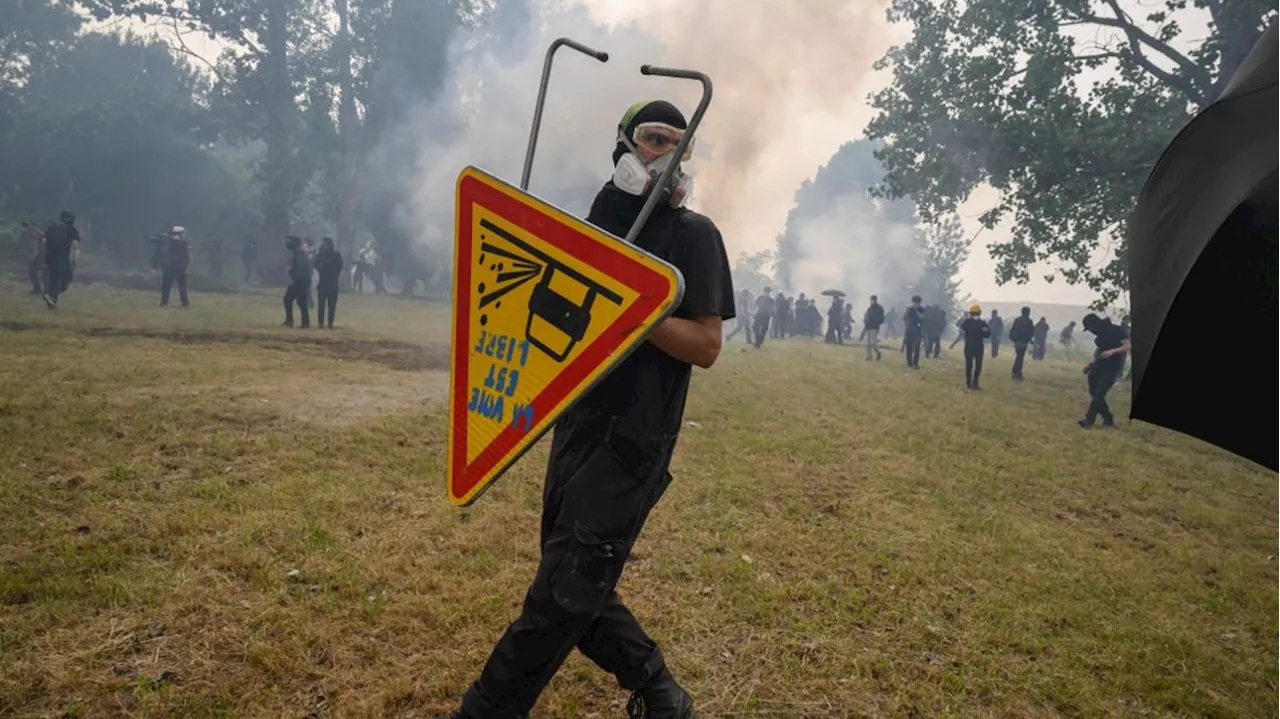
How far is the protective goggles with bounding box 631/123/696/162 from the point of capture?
1.92 metres

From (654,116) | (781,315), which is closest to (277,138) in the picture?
(781,315)

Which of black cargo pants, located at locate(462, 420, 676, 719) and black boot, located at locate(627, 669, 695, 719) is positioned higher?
black cargo pants, located at locate(462, 420, 676, 719)

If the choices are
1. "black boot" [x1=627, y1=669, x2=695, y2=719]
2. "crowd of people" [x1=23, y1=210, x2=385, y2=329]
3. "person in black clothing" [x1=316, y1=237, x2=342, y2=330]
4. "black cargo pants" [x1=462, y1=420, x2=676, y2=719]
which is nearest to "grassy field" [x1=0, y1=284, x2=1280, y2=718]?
"black boot" [x1=627, y1=669, x2=695, y2=719]

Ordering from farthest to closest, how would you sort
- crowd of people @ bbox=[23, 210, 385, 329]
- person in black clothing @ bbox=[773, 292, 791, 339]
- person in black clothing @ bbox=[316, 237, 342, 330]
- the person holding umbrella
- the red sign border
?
person in black clothing @ bbox=[773, 292, 791, 339] → the person holding umbrella → person in black clothing @ bbox=[316, 237, 342, 330] → crowd of people @ bbox=[23, 210, 385, 329] → the red sign border

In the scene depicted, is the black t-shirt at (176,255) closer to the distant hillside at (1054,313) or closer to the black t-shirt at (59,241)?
the black t-shirt at (59,241)

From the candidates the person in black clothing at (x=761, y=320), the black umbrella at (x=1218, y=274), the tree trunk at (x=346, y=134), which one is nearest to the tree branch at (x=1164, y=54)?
the person in black clothing at (x=761, y=320)

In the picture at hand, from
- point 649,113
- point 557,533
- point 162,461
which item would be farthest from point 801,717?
point 162,461

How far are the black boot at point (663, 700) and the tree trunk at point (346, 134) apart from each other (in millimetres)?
31995

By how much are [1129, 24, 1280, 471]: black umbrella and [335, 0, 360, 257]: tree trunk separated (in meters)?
32.5

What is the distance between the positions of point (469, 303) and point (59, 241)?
14.5 m

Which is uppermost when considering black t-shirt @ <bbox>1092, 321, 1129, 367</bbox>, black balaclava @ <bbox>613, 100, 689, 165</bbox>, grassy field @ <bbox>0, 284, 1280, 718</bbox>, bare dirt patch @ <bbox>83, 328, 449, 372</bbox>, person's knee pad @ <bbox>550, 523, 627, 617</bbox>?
black t-shirt @ <bbox>1092, 321, 1129, 367</bbox>

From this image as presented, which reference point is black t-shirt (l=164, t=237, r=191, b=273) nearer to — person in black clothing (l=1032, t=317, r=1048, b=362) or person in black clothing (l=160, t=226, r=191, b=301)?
person in black clothing (l=160, t=226, r=191, b=301)

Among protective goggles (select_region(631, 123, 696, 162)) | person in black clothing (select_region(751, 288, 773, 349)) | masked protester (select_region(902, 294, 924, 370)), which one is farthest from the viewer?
person in black clothing (select_region(751, 288, 773, 349))

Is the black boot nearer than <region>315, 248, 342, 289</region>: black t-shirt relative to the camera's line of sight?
Yes
